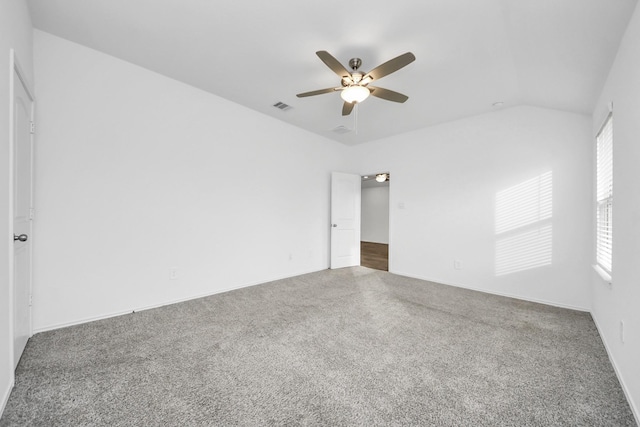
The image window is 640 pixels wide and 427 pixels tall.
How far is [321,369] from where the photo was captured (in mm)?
1882

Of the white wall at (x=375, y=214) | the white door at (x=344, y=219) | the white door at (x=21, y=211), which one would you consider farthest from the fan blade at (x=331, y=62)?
the white wall at (x=375, y=214)

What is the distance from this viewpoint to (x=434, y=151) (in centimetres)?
444

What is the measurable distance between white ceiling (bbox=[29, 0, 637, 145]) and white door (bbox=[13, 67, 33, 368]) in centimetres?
90

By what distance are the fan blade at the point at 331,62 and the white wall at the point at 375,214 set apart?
7.30 meters

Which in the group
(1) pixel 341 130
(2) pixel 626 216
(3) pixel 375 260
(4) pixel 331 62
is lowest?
(3) pixel 375 260

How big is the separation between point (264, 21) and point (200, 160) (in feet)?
6.39

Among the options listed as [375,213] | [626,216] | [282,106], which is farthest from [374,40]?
[375,213]

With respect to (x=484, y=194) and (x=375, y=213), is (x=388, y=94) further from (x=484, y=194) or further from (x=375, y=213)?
(x=375, y=213)

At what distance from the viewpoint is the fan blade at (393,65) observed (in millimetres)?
1990

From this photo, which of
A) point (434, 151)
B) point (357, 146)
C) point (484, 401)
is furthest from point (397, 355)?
point (357, 146)

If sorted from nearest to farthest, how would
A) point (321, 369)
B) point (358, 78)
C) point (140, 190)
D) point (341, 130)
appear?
point (321, 369)
point (358, 78)
point (140, 190)
point (341, 130)

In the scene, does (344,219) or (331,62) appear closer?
(331,62)

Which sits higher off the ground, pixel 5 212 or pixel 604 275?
pixel 5 212

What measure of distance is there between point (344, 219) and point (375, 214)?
4.54m
